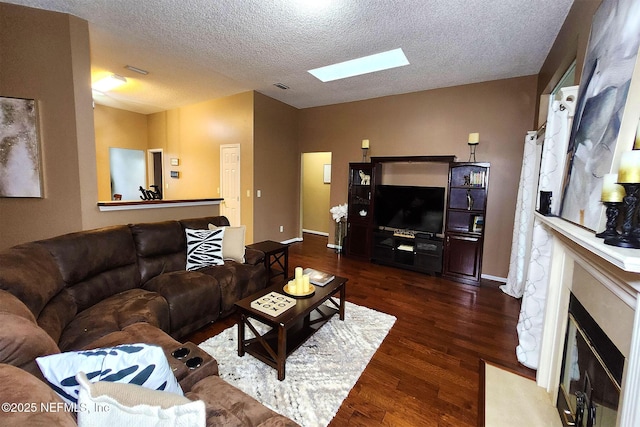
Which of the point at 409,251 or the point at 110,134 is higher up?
the point at 110,134

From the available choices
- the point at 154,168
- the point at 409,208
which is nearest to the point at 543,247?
the point at 409,208

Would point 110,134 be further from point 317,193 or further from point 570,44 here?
point 570,44

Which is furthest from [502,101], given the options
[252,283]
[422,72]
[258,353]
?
[258,353]

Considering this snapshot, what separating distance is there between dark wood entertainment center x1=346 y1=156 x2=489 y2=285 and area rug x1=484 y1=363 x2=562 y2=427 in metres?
1.97

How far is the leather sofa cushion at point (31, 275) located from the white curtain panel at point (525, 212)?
4.33m

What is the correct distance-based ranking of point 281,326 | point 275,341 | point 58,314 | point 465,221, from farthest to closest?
point 465,221
point 275,341
point 281,326
point 58,314

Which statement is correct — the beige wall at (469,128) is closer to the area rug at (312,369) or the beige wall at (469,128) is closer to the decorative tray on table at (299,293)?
the area rug at (312,369)

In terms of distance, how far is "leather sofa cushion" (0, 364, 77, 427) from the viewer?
0.55m

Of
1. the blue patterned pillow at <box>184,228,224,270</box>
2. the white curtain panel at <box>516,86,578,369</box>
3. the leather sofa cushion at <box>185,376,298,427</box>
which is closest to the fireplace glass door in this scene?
the white curtain panel at <box>516,86,578,369</box>

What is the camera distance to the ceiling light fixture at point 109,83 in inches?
165

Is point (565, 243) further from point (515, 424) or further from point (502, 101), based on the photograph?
point (502, 101)

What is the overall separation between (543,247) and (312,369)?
1.97 meters

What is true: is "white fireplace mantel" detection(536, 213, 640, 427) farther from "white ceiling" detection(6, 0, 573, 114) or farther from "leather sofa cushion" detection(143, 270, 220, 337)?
"leather sofa cushion" detection(143, 270, 220, 337)

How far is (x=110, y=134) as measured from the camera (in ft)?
19.9
